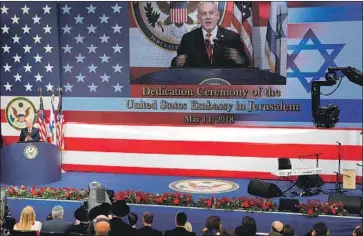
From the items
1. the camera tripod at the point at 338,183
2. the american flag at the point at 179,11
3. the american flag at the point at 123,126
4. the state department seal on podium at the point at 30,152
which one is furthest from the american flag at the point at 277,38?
the state department seal on podium at the point at 30,152

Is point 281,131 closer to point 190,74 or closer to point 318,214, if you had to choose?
Answer: point 190,74

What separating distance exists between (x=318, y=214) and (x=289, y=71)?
344 centimetres

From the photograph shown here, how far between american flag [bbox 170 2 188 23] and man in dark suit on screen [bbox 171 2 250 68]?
284mm

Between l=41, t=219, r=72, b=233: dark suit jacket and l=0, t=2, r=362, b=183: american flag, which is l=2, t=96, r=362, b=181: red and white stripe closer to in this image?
l=0, t=2, r=362, b=183: american flag

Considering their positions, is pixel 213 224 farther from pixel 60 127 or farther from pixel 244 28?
pixel 60 127

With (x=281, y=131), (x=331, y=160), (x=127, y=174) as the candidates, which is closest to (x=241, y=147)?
(x=281, y=131)

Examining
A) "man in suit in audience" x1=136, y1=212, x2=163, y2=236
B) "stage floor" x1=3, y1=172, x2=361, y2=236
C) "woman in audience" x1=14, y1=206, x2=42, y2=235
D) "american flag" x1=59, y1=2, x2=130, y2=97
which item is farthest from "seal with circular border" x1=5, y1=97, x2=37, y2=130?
"man in suit in audience" x1=136, y1=212, x2=163, y2=236

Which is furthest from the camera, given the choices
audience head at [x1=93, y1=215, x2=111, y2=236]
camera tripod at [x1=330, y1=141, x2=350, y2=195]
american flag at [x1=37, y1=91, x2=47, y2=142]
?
american flag at [x1=37, y1=91, x2=47, y2=142]

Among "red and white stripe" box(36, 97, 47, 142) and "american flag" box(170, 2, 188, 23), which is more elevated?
"american flag" box(170, 2, 188, 23)

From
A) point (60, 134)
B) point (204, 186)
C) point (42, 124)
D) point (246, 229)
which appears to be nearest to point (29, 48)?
point (42, 124)

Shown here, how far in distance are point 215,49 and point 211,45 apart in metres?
0.11

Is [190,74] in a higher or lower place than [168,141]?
higher

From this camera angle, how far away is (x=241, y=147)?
10.5m

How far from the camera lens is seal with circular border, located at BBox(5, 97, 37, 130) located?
11.2m
